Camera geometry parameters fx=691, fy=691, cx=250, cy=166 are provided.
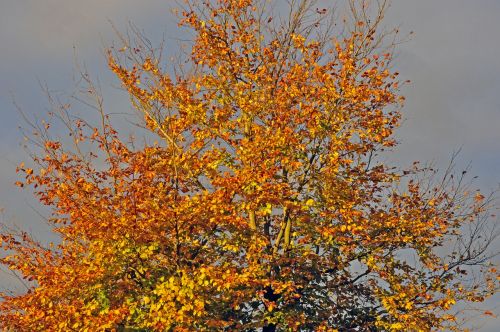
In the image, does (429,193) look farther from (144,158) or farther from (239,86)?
(144,158)

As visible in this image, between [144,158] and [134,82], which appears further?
[134,82]

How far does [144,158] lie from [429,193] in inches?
528

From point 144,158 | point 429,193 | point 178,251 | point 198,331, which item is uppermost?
point 429,193

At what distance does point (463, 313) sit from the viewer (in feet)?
96.9

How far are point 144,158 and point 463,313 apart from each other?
15.2 meters

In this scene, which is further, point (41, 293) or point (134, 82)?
point (134, 82)

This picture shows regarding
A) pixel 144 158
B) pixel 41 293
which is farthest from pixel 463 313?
pixel 41 293

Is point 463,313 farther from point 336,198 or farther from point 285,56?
point 285,56

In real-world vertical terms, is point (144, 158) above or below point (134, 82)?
below

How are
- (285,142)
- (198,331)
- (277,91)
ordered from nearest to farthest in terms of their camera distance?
(198,331)
(285,142)
(277,91)

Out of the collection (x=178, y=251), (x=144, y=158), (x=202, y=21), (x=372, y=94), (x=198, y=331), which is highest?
(x=202, y=21)

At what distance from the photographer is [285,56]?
33031 millimetres

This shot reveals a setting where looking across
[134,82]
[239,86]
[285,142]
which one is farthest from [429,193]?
[134,82]

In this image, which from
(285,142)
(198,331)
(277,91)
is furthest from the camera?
(277,91)
